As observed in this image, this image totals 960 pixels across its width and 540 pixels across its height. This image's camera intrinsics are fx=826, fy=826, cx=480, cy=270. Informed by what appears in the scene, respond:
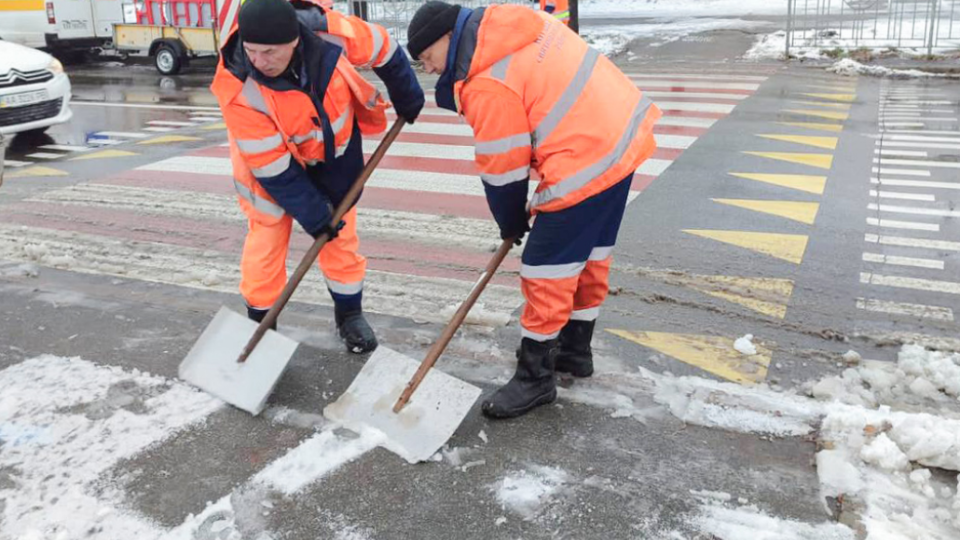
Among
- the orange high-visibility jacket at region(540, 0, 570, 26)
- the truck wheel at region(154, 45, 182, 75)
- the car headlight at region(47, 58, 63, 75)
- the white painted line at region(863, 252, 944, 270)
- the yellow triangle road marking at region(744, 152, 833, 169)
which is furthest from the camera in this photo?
the truck wheel at region(154, 45, 182, 75)

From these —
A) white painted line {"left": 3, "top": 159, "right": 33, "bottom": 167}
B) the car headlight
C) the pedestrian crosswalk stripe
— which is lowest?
white painted line {"left": 3, "top": 159, "right": 33, "bottom": 167}

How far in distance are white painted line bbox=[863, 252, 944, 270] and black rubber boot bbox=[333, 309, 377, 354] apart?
2996 mm

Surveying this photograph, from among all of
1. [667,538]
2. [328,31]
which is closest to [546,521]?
[667,538]

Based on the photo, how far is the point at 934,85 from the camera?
37.3ft

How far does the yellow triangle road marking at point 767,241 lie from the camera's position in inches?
195

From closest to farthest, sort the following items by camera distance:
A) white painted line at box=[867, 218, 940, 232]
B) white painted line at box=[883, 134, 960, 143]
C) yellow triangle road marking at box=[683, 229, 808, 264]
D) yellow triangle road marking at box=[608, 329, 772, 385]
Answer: yellow triangle road marking at box=[608, 329, 772, 385], yellow triangle road marking at box=[683, 229, 808, 264], white painted line at box=[867, 218, 940, 232], white painted line at box=[883, 134, 960, 143]

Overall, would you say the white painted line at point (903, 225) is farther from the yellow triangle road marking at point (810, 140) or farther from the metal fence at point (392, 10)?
the metal fence at point (392, 10)

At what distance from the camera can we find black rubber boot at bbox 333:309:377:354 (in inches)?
145

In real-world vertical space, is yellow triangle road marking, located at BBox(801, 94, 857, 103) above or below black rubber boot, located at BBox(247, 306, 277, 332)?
below

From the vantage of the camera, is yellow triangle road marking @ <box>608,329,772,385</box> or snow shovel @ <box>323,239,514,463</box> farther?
yellow triangle road marking @ <box>608,329,772,385</box>

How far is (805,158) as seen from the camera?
725 centimetres

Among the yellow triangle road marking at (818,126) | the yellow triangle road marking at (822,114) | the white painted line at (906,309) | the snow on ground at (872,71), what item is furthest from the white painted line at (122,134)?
the snow on ground at (872,71)

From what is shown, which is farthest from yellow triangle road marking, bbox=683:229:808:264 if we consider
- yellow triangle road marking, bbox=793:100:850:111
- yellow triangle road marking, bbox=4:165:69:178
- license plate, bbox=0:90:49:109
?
license plate, bbox=0:90:49:109

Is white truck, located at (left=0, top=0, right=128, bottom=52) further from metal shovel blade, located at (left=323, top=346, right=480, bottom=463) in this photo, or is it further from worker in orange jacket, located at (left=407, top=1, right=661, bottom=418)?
worker in orange jacket, located at (left=407, top=1, right=661, bottom=418)
